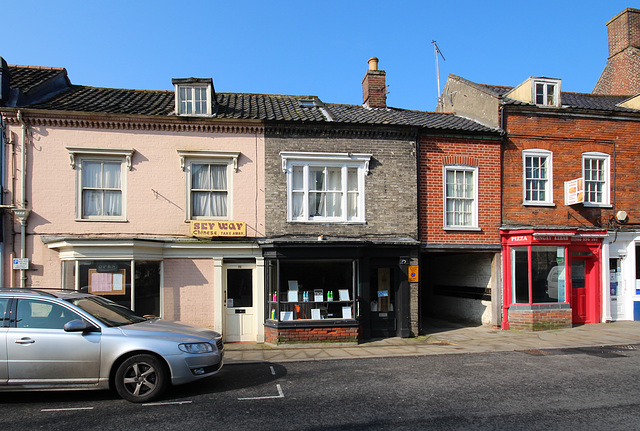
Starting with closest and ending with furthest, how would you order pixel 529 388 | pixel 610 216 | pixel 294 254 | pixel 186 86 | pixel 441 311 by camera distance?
pixel 529 388
pixel 294 254
pixel 186 86
pixel 610 216
pixel 441 311

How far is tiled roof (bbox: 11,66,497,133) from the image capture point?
1288 cm

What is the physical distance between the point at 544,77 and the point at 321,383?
12710 mm

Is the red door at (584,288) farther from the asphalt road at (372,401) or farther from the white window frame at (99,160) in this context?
the white window frame at (99,160)

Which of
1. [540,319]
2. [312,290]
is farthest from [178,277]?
[540,319]

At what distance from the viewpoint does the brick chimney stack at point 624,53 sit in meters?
19.8

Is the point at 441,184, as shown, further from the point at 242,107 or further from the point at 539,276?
the point at 242,107

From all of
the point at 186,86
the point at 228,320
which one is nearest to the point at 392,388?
the point at 228,320

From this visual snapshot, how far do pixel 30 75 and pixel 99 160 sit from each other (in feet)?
13.8

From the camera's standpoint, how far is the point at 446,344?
12.1 m

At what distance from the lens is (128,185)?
12.3 metres

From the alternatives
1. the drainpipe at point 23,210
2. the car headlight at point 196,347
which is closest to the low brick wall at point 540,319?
the car headlight at point 196,347

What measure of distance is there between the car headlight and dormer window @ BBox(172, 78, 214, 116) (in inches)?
299

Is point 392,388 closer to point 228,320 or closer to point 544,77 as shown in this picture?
point 228,320

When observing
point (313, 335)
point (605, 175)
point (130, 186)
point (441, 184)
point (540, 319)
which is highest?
point (605, 175)
